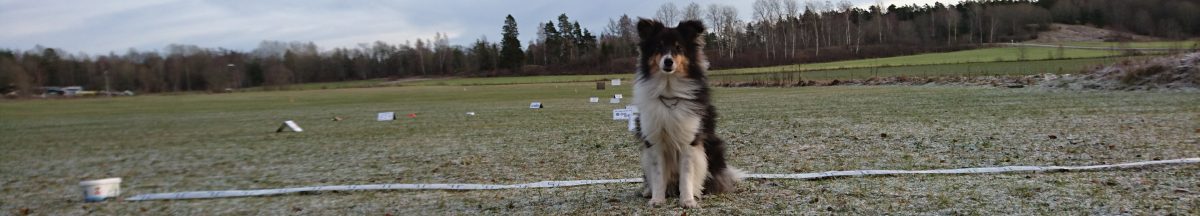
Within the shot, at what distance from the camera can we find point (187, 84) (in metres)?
101

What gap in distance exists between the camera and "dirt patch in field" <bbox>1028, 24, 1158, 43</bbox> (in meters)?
95.9

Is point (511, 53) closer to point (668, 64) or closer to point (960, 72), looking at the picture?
point (960, 72)

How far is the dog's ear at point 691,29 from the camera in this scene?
191 inches

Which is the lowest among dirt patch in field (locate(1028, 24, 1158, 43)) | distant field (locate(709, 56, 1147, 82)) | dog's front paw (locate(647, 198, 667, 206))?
distant field (locate(709, 56, 1147, 82))

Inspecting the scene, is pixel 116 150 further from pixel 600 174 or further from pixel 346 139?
pixel 600 174

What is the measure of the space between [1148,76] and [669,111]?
23.9 meters

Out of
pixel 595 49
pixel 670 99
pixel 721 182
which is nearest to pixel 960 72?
pixel 721 182

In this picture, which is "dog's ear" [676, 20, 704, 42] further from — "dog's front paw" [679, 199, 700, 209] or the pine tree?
the pine tree

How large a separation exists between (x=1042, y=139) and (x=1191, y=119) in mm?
4272

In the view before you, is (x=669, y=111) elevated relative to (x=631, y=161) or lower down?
elevated

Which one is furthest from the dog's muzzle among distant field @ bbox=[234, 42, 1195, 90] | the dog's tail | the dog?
distant field @ bbox=[234, 42, 1195, 90]

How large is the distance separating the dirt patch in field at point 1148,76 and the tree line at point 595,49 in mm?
54282

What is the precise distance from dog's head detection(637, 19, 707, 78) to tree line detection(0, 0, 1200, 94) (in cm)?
7531

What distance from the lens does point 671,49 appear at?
4.79 m
